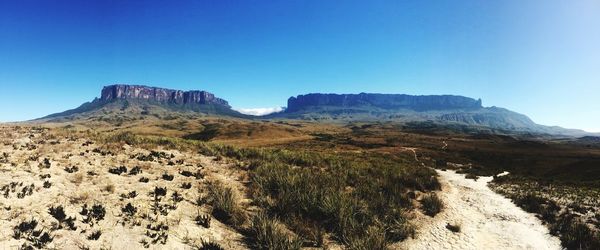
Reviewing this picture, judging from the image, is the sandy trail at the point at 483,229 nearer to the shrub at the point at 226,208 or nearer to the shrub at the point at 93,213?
the shrub at the point at 226,208

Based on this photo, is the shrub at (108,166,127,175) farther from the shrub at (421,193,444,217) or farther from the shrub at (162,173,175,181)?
the shrub at (421,193,444,217)

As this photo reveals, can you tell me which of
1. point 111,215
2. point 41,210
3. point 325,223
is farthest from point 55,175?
point 325,223

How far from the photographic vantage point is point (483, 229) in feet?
45.6

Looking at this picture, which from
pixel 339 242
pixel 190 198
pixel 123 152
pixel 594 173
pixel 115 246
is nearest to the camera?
pixel 115 246

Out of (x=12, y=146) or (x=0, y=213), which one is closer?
(x=0, y=213)

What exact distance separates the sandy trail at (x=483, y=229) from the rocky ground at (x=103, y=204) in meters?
7.58

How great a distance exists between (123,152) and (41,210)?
1164 cm

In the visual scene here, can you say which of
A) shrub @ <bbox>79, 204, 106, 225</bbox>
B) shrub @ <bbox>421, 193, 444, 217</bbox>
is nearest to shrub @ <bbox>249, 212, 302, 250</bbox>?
shrub @ <bbox>79, 204, 106, 225</bbox>

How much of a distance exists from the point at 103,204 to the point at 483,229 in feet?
49.6

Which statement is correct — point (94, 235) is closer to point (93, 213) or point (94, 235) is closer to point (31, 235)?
point (31, 235)

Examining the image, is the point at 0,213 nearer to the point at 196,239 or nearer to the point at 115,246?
the point at 115,246

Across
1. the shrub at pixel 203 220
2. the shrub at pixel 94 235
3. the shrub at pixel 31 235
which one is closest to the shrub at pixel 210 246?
the shrub at pixel 203 220

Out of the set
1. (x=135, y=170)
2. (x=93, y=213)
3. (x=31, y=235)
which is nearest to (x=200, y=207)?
(x=93, y=213)

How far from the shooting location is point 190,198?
13930 mm
